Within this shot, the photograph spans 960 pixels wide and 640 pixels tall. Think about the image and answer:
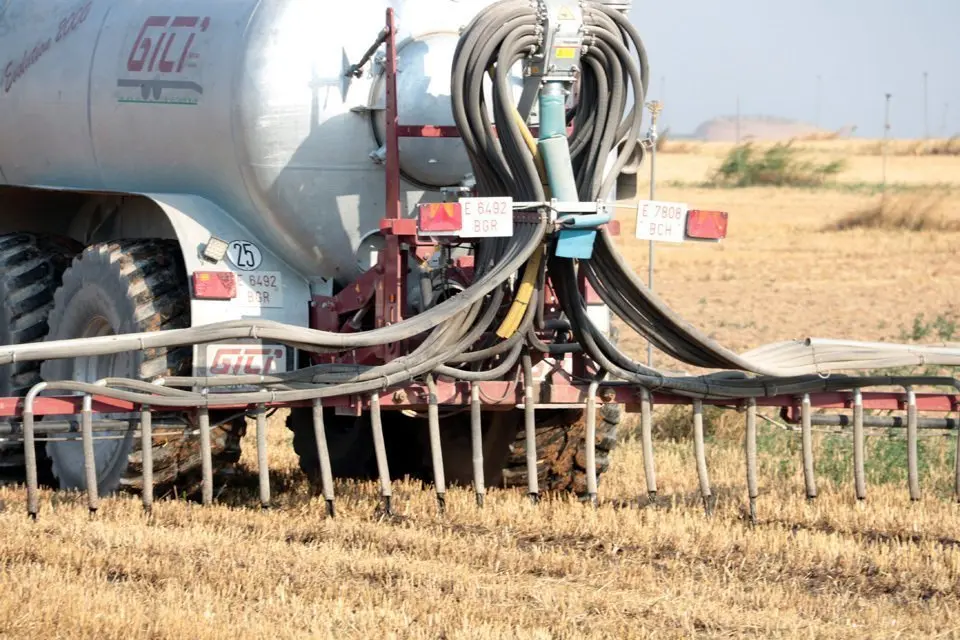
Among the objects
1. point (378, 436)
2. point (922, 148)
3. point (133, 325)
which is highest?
point (922, 148)

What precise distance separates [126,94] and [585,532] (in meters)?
3.26

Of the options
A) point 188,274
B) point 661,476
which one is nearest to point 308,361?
point 188,274

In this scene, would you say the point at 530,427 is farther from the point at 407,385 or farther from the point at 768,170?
the point at 768,170

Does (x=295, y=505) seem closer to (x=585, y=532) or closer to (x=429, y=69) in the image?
(x=585, y=532)

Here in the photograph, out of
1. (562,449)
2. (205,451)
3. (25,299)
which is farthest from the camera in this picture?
(25,299)

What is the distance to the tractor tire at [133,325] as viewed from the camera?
7688 millimetres

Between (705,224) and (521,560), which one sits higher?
(705,224)

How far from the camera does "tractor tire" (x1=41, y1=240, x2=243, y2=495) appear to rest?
25.2ft

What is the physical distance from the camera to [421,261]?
7.30 m

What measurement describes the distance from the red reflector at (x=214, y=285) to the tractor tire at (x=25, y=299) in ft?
5.54

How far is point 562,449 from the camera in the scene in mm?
8242

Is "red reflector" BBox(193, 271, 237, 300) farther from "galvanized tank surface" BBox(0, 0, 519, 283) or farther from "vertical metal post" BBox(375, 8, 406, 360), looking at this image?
"vertical metal post" BBox(375, 8, 406, 360)

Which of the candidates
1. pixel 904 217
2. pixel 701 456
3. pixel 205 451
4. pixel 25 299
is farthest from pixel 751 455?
pixel 904 217

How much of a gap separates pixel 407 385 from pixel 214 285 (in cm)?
113
